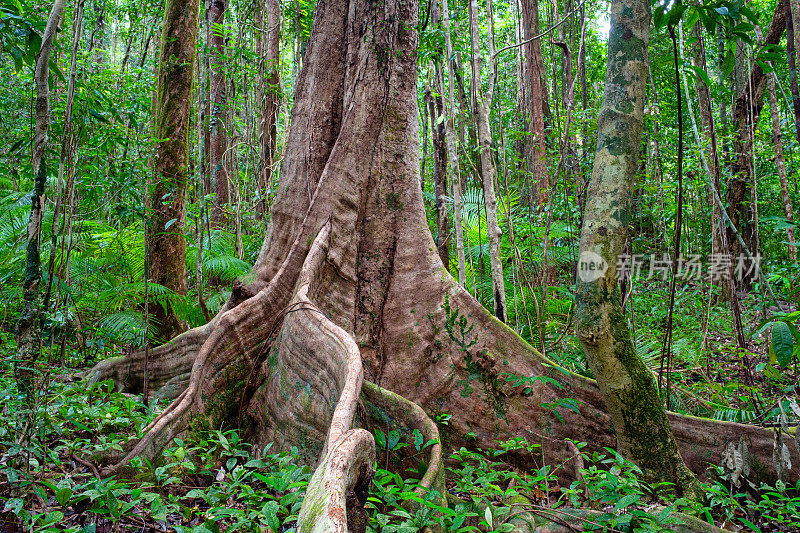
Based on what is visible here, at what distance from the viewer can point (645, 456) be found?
2971 millimetres

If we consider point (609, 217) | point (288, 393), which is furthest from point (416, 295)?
point (609, 217)

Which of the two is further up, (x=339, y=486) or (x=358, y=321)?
(x=358, y=321)

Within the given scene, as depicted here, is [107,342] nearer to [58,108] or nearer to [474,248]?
[58,108]

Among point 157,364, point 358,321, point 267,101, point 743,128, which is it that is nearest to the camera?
point 358,321

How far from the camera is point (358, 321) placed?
3924mm

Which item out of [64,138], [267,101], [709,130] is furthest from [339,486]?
[267,101]

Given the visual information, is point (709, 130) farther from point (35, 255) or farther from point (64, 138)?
point (35, 255)

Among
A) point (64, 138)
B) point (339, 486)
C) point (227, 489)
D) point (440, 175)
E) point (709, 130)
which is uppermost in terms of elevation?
point (709, 130)

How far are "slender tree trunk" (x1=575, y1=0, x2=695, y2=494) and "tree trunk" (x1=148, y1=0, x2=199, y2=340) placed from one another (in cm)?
379

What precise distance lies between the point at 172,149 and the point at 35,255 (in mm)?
2869

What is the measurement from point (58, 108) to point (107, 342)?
251 cm

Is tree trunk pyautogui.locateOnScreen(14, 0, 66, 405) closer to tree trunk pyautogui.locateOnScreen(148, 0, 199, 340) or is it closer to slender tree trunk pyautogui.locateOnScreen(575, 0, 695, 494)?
tree trunk pyautogui.locateOnScreen(148, 0, 199, 340)

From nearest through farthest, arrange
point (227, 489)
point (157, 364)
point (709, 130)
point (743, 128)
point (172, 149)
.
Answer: point (227, 489) → point (157, 364) → point (172, 149) → point (709, 130) → point (743, 128)

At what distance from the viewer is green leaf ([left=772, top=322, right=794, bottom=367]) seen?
2.46 m
